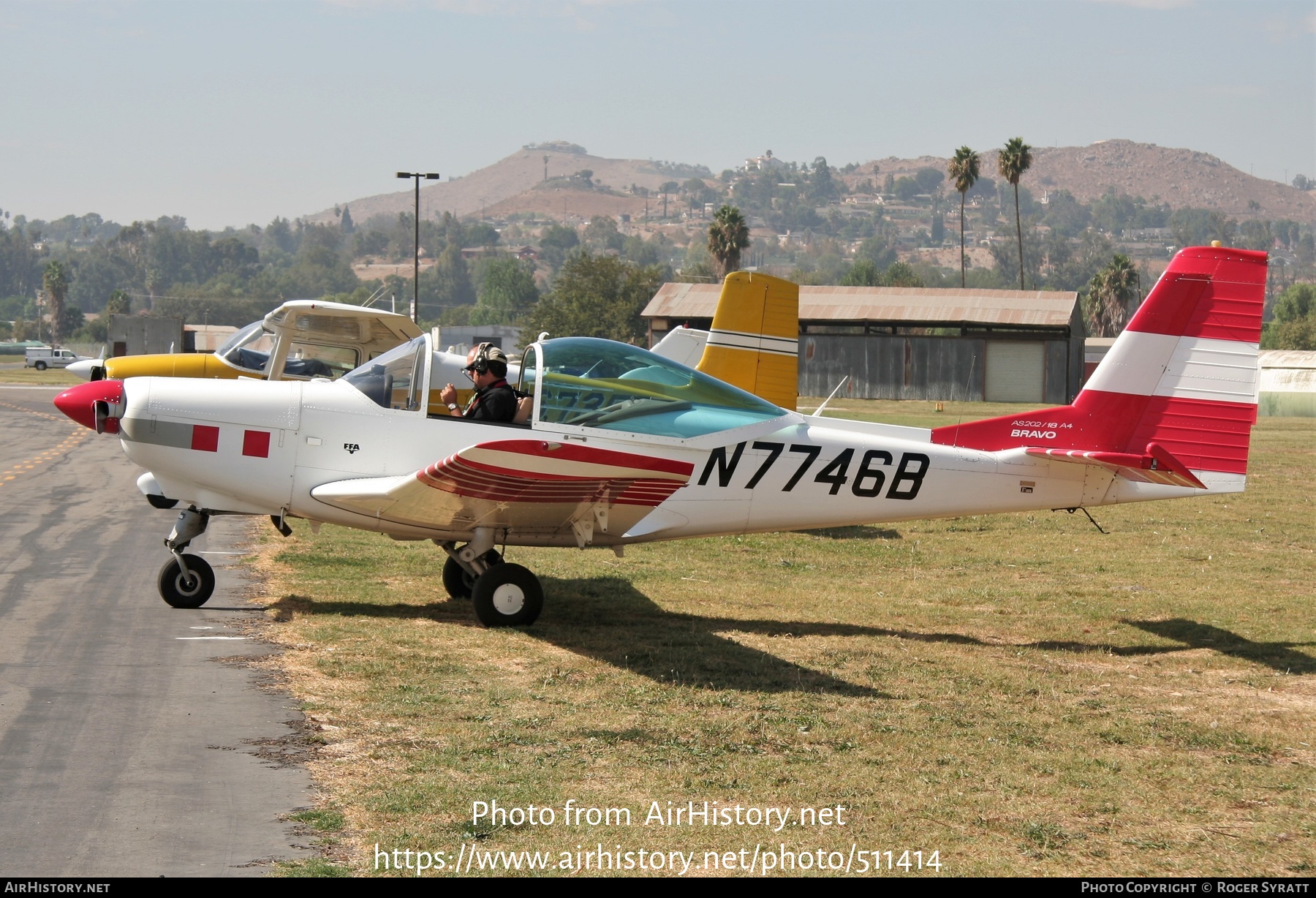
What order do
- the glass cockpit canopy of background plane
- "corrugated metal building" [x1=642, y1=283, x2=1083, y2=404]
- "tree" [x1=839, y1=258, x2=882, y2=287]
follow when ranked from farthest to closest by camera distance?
"tree" [x1=839, y1=258, x2=882, y2=287] → "corrugated metal building" [x1=642, y1=283, x2=1083, y2=404] → the glass cockpit canopy of background plane

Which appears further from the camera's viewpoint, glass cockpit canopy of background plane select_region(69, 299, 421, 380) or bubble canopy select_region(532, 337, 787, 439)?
glass cockpit canopy of background plane select_region(69, 299, 421, 380)

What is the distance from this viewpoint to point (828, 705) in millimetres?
7848

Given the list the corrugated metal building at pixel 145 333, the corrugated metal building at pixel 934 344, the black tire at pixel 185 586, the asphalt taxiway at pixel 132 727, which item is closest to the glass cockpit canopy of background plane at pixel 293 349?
the asphalt taxiway at pixel 132 727

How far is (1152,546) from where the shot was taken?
15406 mm

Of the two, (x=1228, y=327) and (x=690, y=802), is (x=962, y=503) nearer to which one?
(x=1228, y=327)

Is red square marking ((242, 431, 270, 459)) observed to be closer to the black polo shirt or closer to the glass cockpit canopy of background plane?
the black polo shirt

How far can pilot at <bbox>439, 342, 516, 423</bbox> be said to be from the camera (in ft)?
33.0

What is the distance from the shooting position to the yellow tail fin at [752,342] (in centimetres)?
1509

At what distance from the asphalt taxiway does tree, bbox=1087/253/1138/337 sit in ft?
352

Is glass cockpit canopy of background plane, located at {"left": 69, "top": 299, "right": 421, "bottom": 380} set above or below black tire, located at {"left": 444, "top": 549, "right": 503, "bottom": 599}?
above

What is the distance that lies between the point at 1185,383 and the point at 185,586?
8227 mm

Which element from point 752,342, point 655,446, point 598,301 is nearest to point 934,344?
point 752,342

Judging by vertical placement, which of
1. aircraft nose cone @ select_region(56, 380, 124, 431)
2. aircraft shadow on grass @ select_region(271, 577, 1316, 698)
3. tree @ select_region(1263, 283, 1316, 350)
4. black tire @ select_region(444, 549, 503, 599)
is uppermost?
tree @ select_region(1263, 283, 1316, 350)

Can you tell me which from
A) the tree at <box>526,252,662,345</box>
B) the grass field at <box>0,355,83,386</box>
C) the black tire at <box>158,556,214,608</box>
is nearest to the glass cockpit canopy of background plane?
the black tire at <box>158,556,214,608</box>
